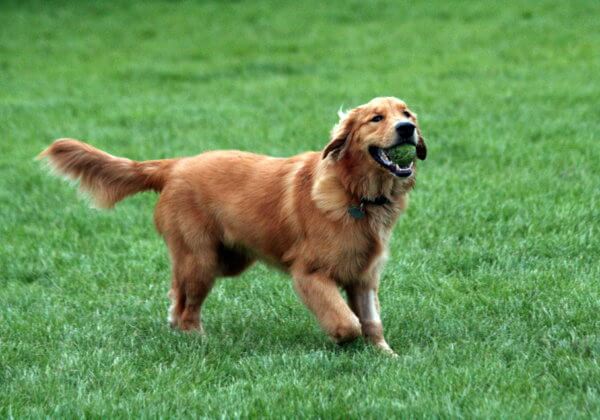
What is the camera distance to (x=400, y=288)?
665 cm

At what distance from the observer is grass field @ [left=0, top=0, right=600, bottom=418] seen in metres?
4.78

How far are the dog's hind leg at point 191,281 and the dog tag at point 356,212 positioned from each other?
98 cm

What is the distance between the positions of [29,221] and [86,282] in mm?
2001

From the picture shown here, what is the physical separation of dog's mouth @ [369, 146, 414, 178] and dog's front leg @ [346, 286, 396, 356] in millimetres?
714

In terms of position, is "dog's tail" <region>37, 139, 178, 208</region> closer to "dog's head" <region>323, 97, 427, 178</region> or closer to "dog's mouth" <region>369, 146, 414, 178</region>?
"dog's head" <region>323, 97, 427, 178</region>

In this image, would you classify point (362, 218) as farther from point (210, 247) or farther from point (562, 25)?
point (562, 25)

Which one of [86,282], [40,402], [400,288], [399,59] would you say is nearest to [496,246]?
[400,288]

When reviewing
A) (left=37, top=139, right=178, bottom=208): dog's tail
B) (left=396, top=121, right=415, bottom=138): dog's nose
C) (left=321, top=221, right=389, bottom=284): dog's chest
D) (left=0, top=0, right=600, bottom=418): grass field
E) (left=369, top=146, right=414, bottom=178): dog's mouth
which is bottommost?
(left=0, top=0, right=600, bottom=418): grass field

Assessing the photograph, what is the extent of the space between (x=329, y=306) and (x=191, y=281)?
1027mm

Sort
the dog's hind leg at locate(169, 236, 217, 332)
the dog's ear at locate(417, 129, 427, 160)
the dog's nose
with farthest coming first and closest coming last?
the dog's hind leg at locate(169, 236, 217, 332) → the dog's ear at locate(417, 129, 427, 160) → the dog's nose

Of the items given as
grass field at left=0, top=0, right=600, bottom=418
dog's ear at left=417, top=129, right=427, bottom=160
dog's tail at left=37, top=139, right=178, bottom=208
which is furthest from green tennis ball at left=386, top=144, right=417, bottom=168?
dog's tail at left=37, top=139, right=178, bottom=208

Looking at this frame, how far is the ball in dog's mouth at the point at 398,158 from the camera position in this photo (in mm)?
5398

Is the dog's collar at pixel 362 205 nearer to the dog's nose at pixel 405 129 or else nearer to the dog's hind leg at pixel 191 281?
the dog's nose at pixel 405 129

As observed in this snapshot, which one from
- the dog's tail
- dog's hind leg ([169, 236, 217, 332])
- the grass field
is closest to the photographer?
the grass field
